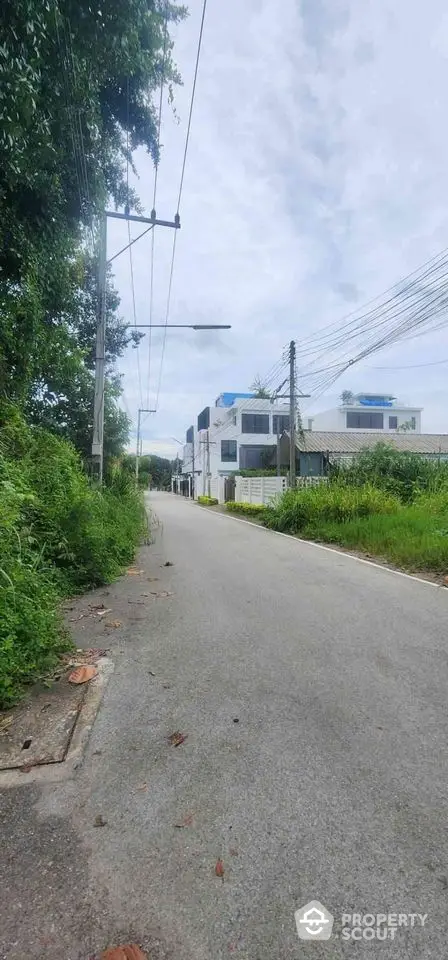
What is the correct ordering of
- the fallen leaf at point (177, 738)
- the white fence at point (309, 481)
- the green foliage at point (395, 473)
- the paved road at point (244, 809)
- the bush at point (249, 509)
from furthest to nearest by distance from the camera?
the bush at point (249, 509), the white fence at point (309, 481), the green foliage at point (395, 473), the fallen leaf at point (177, 738), the paved road at point (244, 809)

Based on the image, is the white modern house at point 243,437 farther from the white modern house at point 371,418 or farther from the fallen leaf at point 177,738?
the fallen leaf at point 177,738

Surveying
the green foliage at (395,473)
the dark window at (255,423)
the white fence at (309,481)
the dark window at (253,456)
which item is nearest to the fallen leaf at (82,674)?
the green foliage at (395,473)

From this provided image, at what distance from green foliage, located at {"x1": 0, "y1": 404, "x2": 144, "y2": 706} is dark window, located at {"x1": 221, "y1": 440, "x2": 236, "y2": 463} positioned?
124 feet

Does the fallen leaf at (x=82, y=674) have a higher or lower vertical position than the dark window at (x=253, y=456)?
lower

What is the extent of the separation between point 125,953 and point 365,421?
50.0 m

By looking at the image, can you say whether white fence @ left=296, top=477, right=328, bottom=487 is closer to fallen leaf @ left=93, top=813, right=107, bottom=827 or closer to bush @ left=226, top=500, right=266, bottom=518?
bush @ left=226, top=500, right=266, bottom=518

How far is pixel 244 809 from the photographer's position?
2.30m

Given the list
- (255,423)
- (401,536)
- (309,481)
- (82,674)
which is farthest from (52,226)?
(255,423)

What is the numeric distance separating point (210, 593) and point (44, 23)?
579cm

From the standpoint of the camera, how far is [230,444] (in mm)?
48906

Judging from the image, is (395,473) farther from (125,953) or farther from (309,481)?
(125,953)

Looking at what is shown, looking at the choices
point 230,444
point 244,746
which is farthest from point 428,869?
point 230,444

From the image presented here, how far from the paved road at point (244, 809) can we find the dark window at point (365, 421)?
45569 millimetres

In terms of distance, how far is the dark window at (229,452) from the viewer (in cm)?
4881
